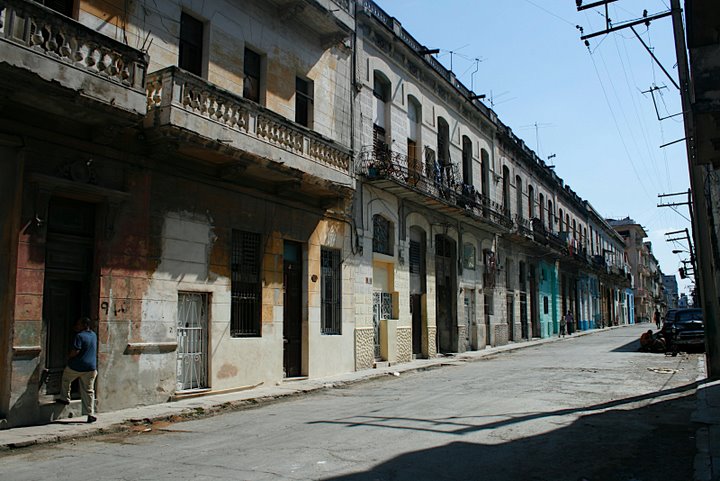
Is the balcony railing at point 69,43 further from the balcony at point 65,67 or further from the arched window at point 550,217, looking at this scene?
the arched window at point 550,217

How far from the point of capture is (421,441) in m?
7.75

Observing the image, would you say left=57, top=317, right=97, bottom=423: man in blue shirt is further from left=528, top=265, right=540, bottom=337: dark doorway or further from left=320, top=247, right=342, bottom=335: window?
left=528, top=265, right=540, bottom=337: dark doorway

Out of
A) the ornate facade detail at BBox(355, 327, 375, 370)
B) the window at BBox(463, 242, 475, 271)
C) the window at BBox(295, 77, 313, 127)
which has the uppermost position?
the window at BBox(295, 77, 313, 127)

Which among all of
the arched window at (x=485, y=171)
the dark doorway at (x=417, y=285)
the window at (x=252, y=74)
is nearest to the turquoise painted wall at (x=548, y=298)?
the arched window at (x=485, y=171)

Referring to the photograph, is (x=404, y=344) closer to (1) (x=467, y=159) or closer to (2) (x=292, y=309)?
(2) (x=292, y=309)

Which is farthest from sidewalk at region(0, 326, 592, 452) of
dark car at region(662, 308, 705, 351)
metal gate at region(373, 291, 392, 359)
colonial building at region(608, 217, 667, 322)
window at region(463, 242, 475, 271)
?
colonial building at region(608, 217, 667, 322)

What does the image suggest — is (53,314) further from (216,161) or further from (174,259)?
(216,161)

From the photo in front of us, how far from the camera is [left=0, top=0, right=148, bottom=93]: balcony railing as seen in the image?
8.99 meters

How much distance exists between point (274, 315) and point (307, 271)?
185 centimetres

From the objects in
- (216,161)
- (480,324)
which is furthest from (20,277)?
(480,324)

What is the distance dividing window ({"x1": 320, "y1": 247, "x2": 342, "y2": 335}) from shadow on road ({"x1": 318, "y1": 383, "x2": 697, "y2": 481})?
7745mm

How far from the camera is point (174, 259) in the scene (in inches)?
488

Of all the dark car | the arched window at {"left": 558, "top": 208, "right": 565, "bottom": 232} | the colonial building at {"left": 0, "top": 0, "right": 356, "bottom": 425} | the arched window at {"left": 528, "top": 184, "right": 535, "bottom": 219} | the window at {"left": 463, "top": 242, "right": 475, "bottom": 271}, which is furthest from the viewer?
the arched window at {"left": 558, "top": 208, "right": 565, "bottom": 232}

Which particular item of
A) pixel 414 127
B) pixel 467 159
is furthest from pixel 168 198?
pixel 467 159
